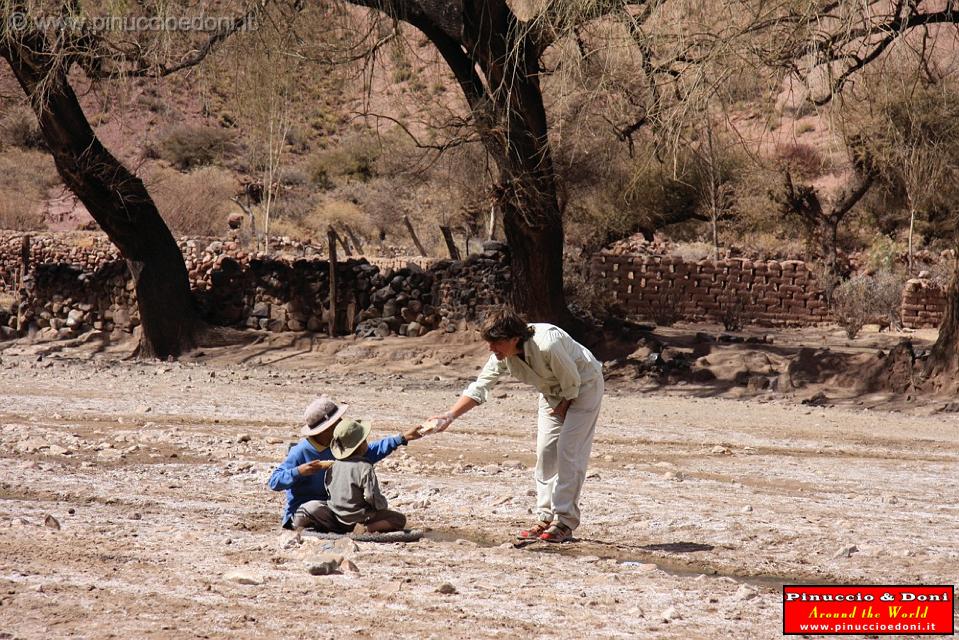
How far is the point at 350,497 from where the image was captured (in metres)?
5.86

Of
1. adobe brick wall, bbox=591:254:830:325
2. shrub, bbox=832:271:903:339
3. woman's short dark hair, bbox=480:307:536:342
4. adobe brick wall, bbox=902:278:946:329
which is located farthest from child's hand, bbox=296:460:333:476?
adobe brick wall, bbox=902:278:946:329

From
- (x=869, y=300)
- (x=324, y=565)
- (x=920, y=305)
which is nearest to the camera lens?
(x=324, y=565)

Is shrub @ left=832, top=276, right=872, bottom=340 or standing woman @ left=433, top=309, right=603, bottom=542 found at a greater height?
standing woman @ left=433, top=309, right=603, bottom=542

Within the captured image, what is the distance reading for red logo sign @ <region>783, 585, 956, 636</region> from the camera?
14.6 ft

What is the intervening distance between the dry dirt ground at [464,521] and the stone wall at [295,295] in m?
4.97

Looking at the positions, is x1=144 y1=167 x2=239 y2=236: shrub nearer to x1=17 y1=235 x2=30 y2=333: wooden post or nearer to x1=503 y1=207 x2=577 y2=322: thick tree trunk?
x1=17 y1=235 x2=30 y2=333: wooden post

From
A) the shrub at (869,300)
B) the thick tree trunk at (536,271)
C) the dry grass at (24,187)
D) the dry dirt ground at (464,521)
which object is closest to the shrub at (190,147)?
the dry grass at (24,187)

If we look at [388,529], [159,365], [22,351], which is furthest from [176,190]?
Result: [388,529]

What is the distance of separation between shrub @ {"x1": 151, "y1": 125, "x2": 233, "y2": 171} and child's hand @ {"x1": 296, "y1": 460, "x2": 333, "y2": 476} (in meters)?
38.4

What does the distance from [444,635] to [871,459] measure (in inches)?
Answer: 250

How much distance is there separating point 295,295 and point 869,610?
1443 centimetres

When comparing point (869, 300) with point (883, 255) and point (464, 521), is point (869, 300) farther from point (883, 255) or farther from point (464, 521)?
point (464, 521)

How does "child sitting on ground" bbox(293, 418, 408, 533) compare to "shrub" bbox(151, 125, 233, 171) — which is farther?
"shrub" bbox(151, 125, 233, 171)

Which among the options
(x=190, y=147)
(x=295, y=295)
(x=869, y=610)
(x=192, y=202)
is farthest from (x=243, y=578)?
(x=190, y=147)
